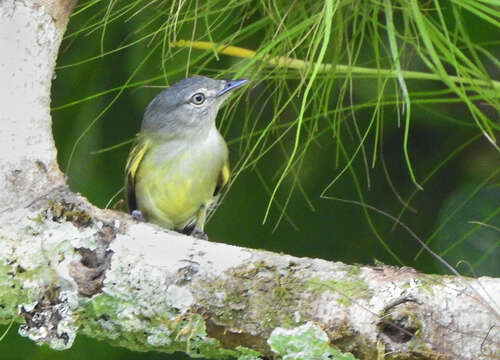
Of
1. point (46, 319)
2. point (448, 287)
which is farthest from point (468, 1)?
point (46, 319)

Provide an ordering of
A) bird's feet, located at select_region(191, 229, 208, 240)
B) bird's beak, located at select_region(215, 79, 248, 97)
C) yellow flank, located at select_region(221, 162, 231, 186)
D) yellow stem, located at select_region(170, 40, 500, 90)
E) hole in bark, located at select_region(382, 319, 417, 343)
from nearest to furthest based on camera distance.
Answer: hole in bark, located at select_region(382, 319, 417, 343)
yellow stem, located at select_region(170, 40, 500, 90)
bird's beak, located at select_region(215, 79, 248, 97)
bird's feet, located at select_region(191, 229, 208, 240)
yellow flank, located at select_region(221, 162, 231, 186)

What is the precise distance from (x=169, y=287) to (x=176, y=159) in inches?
39.9

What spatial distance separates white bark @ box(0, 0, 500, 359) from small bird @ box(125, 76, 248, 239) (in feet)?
2.64

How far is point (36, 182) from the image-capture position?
155cm

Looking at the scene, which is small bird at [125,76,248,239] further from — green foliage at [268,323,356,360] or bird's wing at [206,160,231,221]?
green foliage at [268,323,356,360]

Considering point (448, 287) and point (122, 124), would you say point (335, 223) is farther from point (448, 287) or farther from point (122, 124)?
point (448, 287)

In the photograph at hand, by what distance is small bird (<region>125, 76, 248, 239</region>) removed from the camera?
2385 mm

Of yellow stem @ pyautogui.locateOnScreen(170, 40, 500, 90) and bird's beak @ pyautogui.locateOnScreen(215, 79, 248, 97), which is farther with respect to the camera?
bird's beak @ pyautogui.locateOnScreen(215, 79, 248, 97)

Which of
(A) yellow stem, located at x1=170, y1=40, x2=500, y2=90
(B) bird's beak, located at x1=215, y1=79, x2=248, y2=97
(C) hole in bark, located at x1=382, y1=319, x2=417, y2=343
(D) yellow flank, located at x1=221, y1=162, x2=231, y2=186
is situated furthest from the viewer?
(D) yellow flank, located at x1=221, y1=162, x2=231, y2=186

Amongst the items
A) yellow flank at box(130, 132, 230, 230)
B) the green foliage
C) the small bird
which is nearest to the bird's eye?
the small bird

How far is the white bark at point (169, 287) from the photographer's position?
1.33 metres

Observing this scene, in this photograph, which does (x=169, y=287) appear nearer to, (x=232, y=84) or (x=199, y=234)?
(x=232, y=84)

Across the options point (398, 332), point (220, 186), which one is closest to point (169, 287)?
point (398, 332)

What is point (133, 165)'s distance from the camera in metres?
2.40
